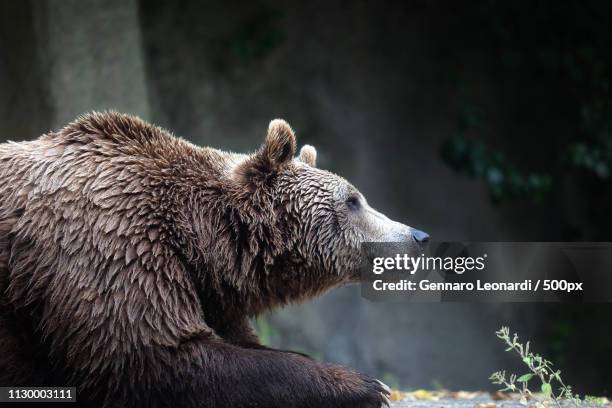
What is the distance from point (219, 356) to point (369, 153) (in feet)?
22.8

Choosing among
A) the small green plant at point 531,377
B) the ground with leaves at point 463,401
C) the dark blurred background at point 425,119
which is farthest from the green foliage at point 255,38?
the small green plant at point 531,377

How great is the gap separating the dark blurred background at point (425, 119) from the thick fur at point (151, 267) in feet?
15.4

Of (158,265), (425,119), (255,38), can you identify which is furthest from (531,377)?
(425,119)

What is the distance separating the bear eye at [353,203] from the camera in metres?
5.40

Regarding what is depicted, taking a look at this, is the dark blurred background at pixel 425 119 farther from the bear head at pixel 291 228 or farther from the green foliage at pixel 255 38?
the bear head at pixel 291 228

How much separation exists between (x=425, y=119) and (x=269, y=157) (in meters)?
6.51

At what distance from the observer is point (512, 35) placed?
11023 millimetres

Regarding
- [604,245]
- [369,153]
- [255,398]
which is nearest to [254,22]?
[369,153]

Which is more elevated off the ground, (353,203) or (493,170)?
(493,170)

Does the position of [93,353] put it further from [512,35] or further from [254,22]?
[512,35]

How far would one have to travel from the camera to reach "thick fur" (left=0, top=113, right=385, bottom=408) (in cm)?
446

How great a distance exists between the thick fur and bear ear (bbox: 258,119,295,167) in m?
0.01

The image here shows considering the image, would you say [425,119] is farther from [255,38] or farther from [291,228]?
[291,228]

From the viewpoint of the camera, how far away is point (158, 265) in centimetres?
459
